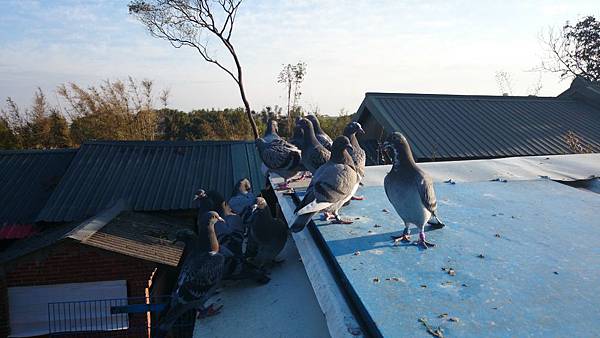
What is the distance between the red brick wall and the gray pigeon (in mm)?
4485

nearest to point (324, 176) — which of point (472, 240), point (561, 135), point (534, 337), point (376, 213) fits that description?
point (376, 213)

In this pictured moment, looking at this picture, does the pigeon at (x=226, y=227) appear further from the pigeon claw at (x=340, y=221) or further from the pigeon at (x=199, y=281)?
the pigeon claw at (x=340, y=221)

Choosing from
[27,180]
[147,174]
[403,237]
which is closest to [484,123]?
[403,237]

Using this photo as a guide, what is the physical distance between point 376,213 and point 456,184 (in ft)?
4.45

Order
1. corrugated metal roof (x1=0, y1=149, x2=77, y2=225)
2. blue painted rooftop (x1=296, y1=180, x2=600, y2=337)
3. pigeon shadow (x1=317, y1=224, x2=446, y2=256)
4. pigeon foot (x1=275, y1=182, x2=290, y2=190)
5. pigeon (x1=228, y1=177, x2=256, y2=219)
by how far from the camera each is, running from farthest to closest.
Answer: corrugated metal roof (x1=0, y1=149, x2=77, y2=225) < pigeon (x1=228, y1=177, x2=256, y2=219) < pigeon foot (x1=275, y1=182, x2=290, y2=190) < pigeon shadow (x1=317, y1=224, x2=446, y2=256) < blue painted rooftop (x1=296, y1=180, x2=600, y2=337)

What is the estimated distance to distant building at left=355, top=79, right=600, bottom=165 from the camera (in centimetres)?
827

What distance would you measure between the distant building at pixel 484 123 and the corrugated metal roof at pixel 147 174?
3.34 metres

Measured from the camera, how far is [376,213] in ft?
11.8

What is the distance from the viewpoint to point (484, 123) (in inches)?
375

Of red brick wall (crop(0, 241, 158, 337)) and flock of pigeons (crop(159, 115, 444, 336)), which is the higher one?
flock of pigeons (crop(159, 115, 444, 336))

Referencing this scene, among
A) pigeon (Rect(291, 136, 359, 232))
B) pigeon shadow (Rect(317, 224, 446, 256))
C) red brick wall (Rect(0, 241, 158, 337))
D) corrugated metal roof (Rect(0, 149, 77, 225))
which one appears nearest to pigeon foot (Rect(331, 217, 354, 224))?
pigeon (Rect(291, 136, 359, 232))

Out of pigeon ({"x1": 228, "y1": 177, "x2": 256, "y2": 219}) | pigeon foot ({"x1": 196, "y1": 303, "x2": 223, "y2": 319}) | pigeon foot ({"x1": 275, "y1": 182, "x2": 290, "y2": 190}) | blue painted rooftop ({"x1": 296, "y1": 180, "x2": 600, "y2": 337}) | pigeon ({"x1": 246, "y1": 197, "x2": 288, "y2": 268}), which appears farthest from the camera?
pigeon ({"x1": 228, "y1": 177, "x2": 256, "y2": 219})

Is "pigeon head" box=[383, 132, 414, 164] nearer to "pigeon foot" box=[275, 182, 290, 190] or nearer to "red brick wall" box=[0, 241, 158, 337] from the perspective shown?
"pigeon foot" box=[275, 182, 290, 190]

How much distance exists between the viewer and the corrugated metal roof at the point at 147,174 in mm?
8172
